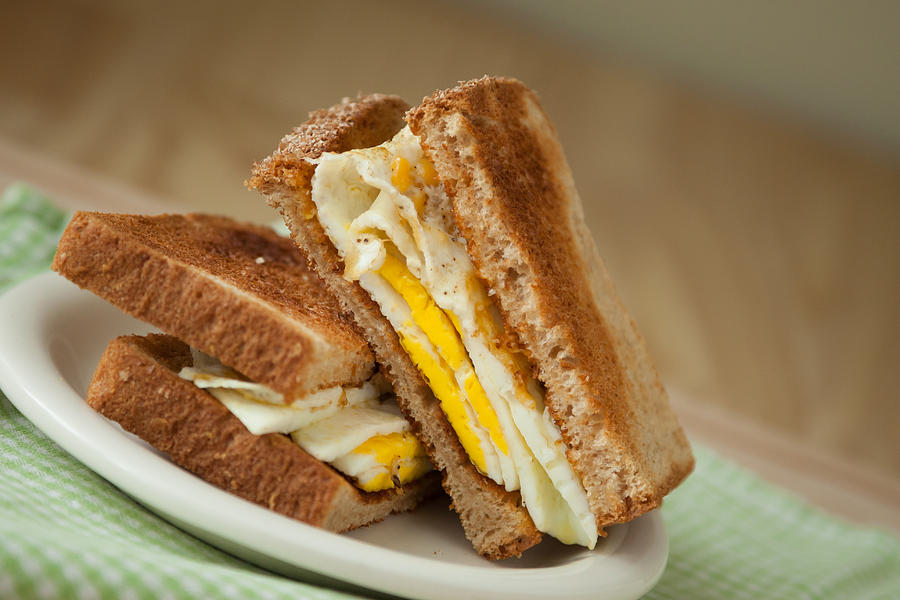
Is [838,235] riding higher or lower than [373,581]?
lower

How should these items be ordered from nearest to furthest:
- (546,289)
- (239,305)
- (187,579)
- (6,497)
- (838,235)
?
1. (187,579)
2. (6,497)
3. (239,305)
4. (546,289)
5. (838,235)

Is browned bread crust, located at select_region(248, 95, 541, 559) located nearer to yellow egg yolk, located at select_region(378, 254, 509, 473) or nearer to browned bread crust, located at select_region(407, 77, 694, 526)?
yellow egg yolk, located at select_region(378, 254, 509, 473)

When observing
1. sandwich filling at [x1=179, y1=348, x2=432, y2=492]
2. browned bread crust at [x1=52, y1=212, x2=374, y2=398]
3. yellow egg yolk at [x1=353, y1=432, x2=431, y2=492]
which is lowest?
yellow egg yolk at [x1=353, y1=432, x2=431, y2=492]

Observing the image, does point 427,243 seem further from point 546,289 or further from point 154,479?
point 154,479

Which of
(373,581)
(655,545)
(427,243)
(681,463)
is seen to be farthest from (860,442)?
(373,581)

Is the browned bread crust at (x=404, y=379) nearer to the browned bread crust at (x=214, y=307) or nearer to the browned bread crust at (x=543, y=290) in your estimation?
the browned bread crust at (x=214, y=307)

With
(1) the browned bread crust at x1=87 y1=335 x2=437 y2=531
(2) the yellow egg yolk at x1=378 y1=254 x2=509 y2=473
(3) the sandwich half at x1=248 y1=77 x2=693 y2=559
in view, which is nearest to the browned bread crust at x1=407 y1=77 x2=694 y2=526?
(3) the sandwich half at x1=248 y1=77 x2=693 y2=559

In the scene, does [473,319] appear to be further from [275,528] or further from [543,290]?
[275,528]

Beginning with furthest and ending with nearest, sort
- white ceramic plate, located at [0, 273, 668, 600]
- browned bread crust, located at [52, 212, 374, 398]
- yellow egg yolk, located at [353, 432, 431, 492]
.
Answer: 1. yellow egg yolk, located at [353, 432, 431, 492]
2. browned bread crust, located at [52, 212, 374, 398]
3. white ceramic plate, located at [0, 273, 668, 600]
